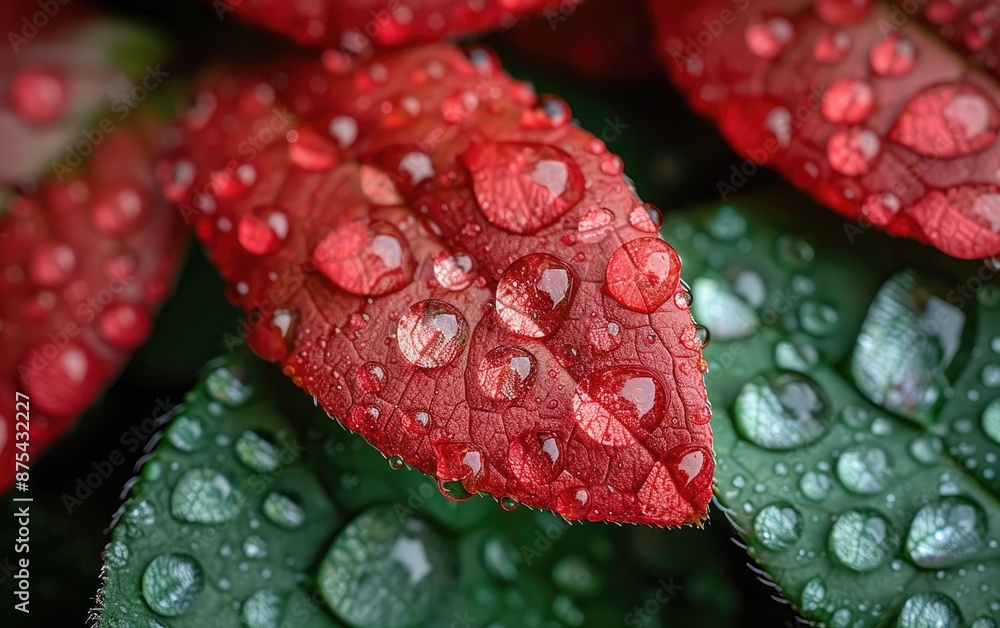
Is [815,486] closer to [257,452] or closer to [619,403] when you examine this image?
[619,403]

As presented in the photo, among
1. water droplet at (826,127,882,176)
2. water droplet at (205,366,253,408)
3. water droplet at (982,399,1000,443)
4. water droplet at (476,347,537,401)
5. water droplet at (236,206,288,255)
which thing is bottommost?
water droplet at (205,366,253,408)

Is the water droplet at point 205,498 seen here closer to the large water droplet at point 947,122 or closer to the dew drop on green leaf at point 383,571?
the dew drop on green leaf at point 383,571

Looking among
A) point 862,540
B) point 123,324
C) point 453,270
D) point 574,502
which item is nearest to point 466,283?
point 453,270

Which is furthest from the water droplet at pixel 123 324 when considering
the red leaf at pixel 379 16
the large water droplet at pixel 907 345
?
the large water droplet at pixel 907 345

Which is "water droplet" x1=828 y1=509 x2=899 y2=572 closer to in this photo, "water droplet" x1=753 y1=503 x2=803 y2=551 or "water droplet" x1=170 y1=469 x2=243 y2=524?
"water droplet" x1=753 y1=503 x2=803 y2=551

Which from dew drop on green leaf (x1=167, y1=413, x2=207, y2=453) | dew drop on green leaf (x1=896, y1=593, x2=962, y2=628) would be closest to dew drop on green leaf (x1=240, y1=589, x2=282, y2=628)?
dew drop on green leaf (x1=167, y1=413, x2=207, y2=453)

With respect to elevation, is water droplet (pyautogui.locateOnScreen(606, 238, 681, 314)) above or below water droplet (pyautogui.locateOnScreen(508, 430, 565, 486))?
above
